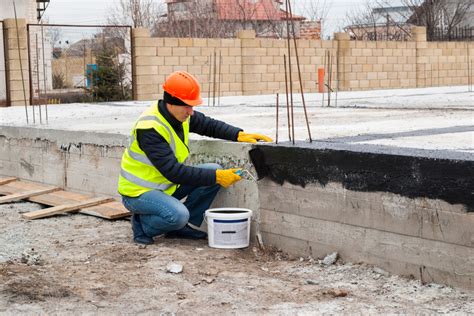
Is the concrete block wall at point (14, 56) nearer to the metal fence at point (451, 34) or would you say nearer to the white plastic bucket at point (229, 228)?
the white plastic bucket at point (229, 228)

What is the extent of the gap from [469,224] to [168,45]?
1613 centimetres

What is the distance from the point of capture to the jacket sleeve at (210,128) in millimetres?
6480

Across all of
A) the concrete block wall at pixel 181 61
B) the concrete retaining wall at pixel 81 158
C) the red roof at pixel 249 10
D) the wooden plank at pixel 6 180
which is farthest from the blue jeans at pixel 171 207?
the red roof at pixel 249 10

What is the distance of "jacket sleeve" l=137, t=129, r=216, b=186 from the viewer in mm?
5848

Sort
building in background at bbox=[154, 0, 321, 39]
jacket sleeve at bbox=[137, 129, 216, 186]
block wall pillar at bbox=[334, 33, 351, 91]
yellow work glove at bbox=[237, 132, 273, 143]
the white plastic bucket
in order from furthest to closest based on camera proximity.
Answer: building in background at bbox=[154, 0, 321, 39] < block wall pillar at bbox=[334, 33, 351, 91] < yellow work glove at bbox=[237, 132, 273, 143] < the white plastic bucket < jacket sleeve at bbox=[137, 129, 216, 186]

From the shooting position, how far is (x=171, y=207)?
6051 mm

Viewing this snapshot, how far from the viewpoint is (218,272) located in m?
5.49

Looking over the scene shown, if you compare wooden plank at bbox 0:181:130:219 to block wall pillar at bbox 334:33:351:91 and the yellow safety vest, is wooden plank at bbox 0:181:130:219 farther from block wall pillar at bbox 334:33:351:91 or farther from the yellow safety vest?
A: block wall pillar at bbox 334:33:351:91

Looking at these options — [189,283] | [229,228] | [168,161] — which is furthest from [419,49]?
[189,283]

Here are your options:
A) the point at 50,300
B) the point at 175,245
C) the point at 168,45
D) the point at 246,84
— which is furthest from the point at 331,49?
the point at 50,300

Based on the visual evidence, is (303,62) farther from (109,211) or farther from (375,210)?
(375,210)

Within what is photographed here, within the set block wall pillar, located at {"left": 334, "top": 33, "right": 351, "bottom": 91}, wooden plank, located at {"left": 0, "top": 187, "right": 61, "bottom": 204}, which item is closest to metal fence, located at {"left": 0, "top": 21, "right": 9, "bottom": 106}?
wooden plank, located at {"left": 0, "top": 187, "right": 61, "bottom": 204}

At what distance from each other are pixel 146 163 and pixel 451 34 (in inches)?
Answer: 1299

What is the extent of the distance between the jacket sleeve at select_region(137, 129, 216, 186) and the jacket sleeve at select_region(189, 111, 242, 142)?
620mm
